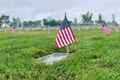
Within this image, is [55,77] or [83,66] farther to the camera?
[83,66]

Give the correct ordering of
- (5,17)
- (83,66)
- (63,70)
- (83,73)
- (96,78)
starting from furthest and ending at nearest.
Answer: (5,17)
(83,66)
(63,70)
(83,73)
(96,78)

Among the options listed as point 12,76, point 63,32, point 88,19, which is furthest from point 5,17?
point 12,76

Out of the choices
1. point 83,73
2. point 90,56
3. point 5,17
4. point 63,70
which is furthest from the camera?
point 5,17

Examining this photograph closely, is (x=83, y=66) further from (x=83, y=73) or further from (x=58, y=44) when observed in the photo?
(x=58, y=44)

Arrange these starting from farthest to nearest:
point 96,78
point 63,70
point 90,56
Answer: point 90,56 → point 63,70 → point 96,78

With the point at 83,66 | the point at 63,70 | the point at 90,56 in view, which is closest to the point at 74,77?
the point at 63,70

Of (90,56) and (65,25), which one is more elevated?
(65,25)

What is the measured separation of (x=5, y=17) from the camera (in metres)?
108

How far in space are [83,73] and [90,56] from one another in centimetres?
668

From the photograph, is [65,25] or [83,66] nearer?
[83,66]

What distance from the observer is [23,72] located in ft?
42.3

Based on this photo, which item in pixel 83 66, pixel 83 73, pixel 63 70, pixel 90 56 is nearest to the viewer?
pixel 83 73

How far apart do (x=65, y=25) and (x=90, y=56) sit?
5.71 feet

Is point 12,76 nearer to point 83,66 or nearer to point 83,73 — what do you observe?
point 83,73
